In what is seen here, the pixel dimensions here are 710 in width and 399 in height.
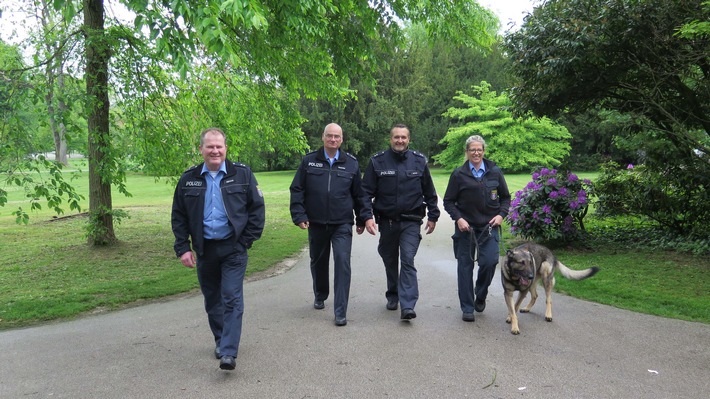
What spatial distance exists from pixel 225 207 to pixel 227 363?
1.25 meters

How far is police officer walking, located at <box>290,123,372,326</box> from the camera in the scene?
5.35 metres

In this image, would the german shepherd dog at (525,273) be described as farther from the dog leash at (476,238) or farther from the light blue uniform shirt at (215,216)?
the light blue uniform shirt at (215,216)

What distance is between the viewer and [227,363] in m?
3.92

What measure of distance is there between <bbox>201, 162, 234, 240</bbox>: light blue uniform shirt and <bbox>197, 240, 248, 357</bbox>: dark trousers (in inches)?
2.9

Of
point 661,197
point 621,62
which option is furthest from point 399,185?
point 661,197

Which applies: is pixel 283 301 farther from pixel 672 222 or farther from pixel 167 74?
pixel 672 222

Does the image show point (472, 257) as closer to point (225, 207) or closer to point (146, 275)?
point (225, 207)

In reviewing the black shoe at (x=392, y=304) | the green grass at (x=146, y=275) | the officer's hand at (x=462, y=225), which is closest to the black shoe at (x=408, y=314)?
the black shoe at (x=392, y=304)

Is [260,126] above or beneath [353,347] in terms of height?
above

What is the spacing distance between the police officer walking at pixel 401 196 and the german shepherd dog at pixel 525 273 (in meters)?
0.93

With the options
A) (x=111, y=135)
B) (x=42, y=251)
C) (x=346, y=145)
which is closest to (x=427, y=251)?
(x=111, y=135)

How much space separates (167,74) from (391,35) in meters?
4.61

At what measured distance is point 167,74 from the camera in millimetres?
9984

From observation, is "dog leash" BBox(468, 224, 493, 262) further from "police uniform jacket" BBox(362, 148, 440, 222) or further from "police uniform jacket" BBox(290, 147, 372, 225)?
"police uniform jacket" BBox(290, 147, 372, 225)
